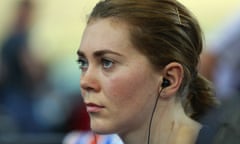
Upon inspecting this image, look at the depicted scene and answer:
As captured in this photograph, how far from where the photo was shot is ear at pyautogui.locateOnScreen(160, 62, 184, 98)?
91.8 inches

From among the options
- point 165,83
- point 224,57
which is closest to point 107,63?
point 165,83

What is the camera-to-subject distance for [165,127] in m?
2.40

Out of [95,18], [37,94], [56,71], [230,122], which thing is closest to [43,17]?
[56,71]

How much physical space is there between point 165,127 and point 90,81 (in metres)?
0.30

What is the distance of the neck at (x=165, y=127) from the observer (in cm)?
238

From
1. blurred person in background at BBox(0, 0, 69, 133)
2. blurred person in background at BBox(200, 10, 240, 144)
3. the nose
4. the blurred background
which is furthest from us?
blurred person in background at BBox(0, 0, 69, 133)

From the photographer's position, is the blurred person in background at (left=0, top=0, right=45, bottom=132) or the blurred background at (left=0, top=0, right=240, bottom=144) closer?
the blurred background at (left=0, top=0, right=240, bottom=144)

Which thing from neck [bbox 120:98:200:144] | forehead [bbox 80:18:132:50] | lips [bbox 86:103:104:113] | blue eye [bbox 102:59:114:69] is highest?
forehead [bbox 80:18:132:50]

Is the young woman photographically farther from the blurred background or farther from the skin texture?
the blurred background

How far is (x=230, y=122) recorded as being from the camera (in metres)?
1.97

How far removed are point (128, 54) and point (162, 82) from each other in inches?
5.5

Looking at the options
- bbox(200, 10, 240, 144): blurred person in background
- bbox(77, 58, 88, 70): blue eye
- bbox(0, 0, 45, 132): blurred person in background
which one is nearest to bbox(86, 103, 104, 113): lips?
bbox(77, 58, 88, 70): blue eye

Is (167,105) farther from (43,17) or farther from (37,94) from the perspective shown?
(43,17)

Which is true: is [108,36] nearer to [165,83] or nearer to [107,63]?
[107,63]
